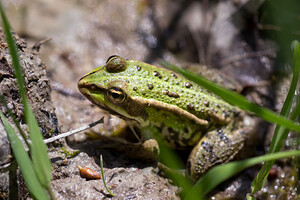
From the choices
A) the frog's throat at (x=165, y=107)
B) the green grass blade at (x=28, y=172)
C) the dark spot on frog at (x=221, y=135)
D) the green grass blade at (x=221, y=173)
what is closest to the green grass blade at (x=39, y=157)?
the green grass blade at (x=28, y=172)

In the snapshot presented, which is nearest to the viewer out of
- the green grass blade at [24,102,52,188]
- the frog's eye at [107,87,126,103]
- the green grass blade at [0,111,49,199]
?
the green grass blade at [24,102,52,188]

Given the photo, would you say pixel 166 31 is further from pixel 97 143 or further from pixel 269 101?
pixel 97 143

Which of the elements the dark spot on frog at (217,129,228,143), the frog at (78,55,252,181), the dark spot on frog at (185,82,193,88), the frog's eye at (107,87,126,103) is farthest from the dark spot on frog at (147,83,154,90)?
the dark spot on frog at (217,129,228,143)

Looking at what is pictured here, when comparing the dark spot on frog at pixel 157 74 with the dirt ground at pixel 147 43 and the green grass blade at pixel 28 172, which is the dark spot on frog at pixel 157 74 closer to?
the dirt ground at pixel 147 43

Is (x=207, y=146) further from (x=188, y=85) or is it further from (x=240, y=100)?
(x=240, y=100)

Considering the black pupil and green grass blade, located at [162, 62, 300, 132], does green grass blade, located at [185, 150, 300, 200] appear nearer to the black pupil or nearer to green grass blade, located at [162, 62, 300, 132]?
green grass blade, located at [162, 62, 300, 132]
